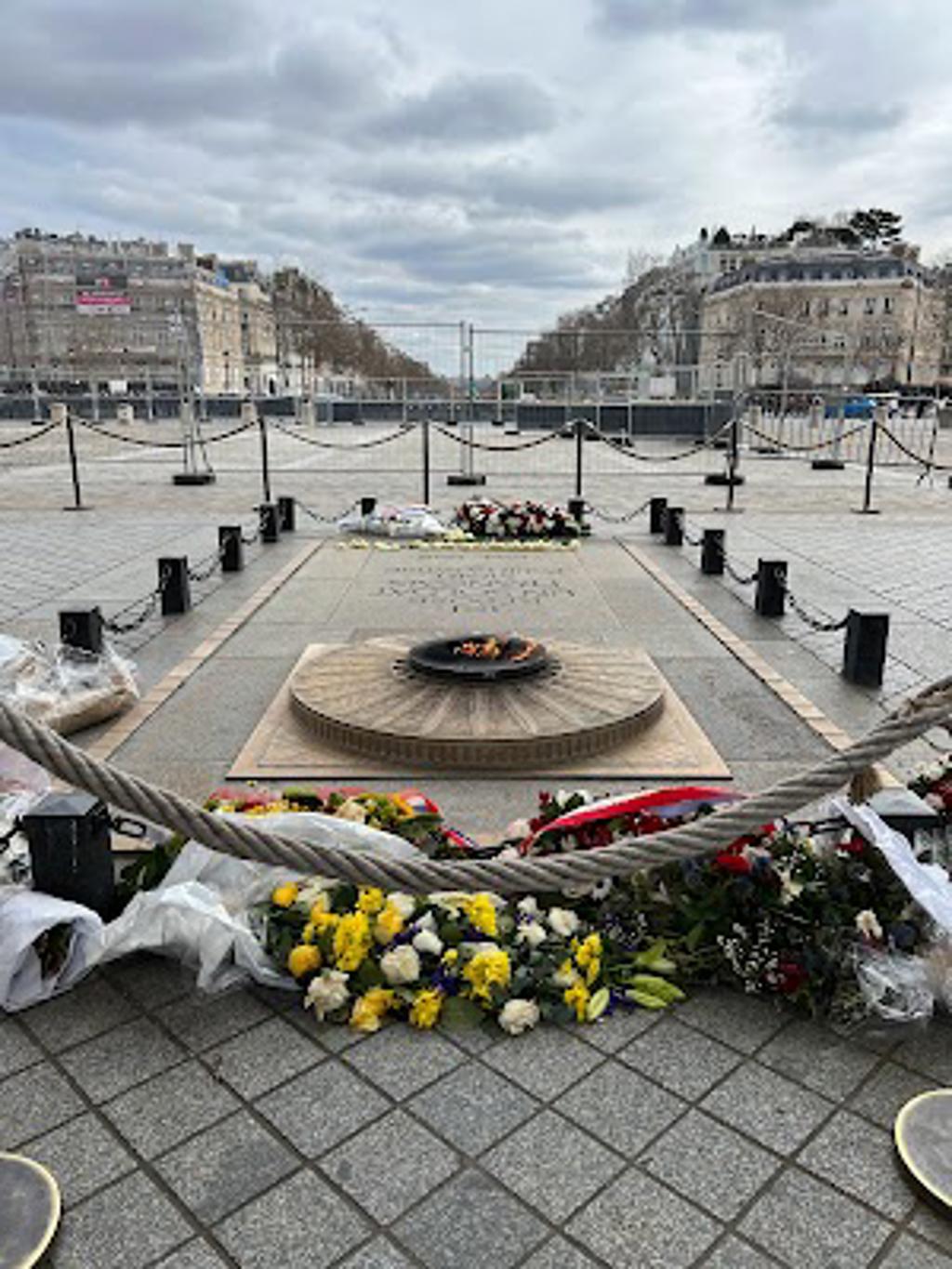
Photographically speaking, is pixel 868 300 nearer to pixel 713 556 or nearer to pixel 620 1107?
pixel 713 556

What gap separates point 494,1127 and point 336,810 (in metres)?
1.33

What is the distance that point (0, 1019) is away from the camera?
2656 millimetres

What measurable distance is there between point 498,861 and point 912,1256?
1198 millimetres

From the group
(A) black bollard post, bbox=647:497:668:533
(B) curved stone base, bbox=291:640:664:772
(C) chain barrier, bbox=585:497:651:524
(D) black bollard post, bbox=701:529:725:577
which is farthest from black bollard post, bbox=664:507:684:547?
(B) curved stone base, bbox=291:640:664:772

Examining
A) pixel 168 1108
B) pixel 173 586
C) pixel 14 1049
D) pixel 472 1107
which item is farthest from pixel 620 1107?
pixel 173 586

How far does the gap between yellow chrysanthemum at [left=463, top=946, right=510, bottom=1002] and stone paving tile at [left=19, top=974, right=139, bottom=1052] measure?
94cm

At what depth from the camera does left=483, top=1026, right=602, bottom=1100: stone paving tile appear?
2.41 m

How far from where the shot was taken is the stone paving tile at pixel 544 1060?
2408 millimetres

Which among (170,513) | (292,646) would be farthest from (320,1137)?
(170,513)

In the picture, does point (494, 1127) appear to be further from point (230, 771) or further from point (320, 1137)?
point (230, 771)

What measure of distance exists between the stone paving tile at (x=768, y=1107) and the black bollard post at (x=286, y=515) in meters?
9.55

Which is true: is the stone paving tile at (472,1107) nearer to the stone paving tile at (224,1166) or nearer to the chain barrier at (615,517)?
the stone paving tile at (224,1166)

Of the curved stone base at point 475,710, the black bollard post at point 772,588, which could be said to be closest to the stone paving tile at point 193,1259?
the curved stone base at point 475,710

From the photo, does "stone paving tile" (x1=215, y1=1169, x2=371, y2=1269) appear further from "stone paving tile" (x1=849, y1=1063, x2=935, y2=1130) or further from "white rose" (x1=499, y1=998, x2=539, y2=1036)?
"stone paving tile" (x1=849, y1=1063, x2=935, y2=1130)
